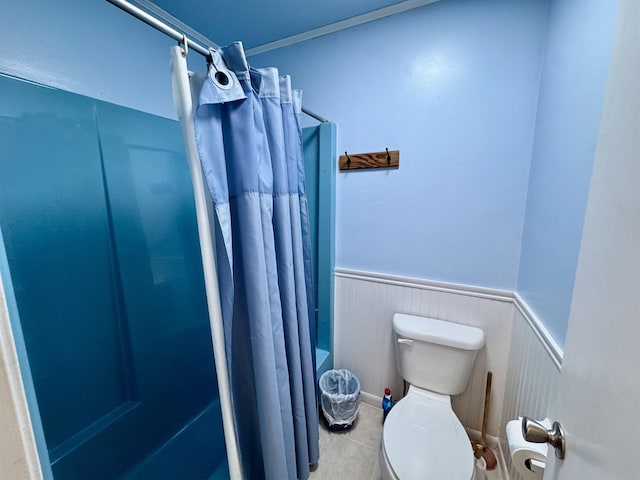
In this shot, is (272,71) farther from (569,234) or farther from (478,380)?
(478,380)

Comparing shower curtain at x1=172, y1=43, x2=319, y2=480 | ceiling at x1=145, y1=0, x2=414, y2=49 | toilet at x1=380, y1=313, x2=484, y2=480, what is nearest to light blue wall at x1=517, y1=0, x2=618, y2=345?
toilet at x1=380, y1=313, x2=484, y2=480

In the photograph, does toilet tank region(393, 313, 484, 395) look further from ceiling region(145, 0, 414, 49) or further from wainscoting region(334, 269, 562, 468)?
ceiling region(145, 0, 414, 49)

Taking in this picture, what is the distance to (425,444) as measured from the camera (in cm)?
101

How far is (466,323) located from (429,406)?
0.46 meters

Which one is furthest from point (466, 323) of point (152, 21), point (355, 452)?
point (152, 21)

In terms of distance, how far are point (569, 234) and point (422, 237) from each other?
65 centimetres

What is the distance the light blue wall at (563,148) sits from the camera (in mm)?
734

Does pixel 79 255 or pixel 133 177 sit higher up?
pixel 133 177

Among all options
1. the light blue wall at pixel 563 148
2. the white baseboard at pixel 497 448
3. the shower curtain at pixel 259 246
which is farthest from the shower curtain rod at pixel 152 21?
the white baseboard at pixel 497 448

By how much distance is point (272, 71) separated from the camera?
2.91ft

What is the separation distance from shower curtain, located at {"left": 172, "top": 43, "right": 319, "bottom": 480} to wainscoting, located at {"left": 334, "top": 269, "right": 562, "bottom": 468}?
621 millimetres

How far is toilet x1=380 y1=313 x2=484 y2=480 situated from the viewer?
0.93 metres

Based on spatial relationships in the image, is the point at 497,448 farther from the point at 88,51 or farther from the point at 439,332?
the point at 88,51

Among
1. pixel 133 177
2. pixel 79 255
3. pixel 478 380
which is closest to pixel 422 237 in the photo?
pixel 478 380
